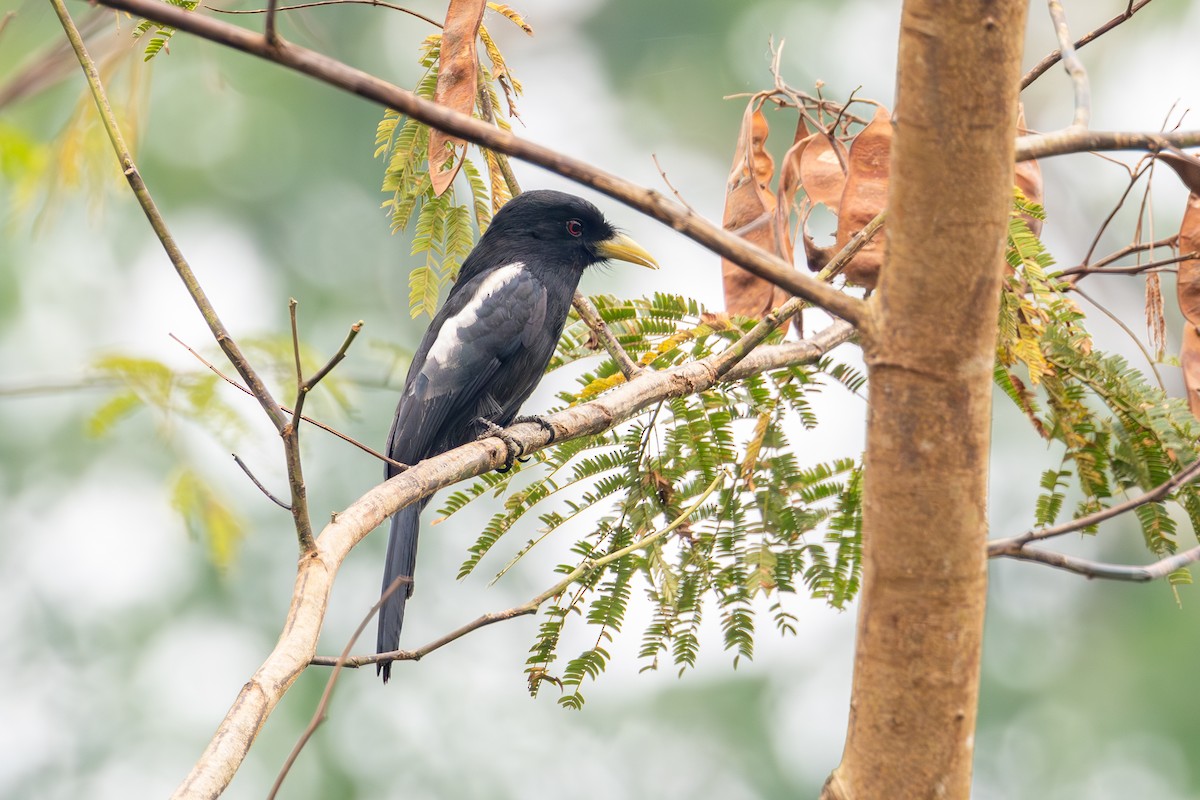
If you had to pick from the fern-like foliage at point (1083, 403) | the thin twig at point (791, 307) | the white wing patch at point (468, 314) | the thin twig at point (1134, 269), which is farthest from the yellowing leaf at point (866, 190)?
the white wing patch at point (468, 314)

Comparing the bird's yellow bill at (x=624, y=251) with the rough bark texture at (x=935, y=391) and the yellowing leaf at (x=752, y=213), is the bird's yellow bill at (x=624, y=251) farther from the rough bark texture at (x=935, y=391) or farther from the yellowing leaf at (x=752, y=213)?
the rough bark texture at (x=935, y=391)

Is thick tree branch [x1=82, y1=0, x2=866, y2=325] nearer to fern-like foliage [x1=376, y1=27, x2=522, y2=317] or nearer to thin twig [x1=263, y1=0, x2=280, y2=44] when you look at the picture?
thin twig [x1=263, y1=0, x2=280, y2=44]

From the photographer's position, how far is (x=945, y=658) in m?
1.42

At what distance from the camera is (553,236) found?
4.36 m

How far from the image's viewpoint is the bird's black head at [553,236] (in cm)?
431

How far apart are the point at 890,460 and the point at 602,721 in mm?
11512

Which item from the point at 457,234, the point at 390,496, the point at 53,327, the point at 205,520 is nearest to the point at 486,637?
the point at 53,327

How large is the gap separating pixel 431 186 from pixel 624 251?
56.8 inches

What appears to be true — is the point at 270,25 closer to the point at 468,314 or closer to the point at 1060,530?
the point at 1060,530

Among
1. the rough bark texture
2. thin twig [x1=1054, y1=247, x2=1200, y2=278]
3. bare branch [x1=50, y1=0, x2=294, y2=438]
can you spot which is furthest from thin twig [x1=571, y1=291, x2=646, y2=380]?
the rough bark texture

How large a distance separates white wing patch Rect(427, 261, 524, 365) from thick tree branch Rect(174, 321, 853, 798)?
3.17ft

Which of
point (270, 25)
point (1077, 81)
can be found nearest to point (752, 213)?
Result: point (1077, 81)

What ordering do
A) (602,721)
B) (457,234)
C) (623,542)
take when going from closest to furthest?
(623,542) < (457,234) < (602,721)

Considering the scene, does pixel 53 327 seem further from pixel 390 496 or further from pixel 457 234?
pixel 390 496
